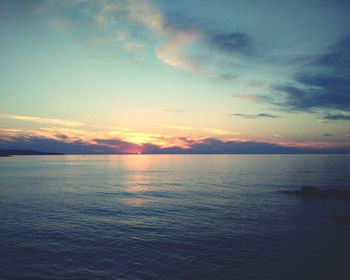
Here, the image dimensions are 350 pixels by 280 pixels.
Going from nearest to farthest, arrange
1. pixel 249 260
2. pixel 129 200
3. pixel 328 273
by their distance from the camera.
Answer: pixel 328 273 < pixel 249 260 < pixel 129 200

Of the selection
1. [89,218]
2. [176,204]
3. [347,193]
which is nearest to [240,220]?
[176,204]

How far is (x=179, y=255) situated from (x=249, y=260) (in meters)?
6.99

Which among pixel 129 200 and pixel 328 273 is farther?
pixel 129 200

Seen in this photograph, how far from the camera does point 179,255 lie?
2545 centimetres

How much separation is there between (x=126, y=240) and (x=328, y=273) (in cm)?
2081

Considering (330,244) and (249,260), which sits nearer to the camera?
(249,260)

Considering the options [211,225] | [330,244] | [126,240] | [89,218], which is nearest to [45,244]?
[126,240]

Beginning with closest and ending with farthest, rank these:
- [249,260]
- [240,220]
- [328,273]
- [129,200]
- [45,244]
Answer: [328,273], [249,260], [45,244], [240,220], [129,200]

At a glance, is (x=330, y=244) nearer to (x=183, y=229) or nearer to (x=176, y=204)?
(x=183, y=229)

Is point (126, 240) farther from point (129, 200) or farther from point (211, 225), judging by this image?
point (129, 200)

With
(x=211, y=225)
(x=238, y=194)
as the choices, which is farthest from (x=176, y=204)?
(x=238, y=194)

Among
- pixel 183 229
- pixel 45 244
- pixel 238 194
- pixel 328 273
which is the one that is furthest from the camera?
pixel 238 194

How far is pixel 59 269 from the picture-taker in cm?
2209

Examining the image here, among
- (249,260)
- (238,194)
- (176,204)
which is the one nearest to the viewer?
(249,260)
